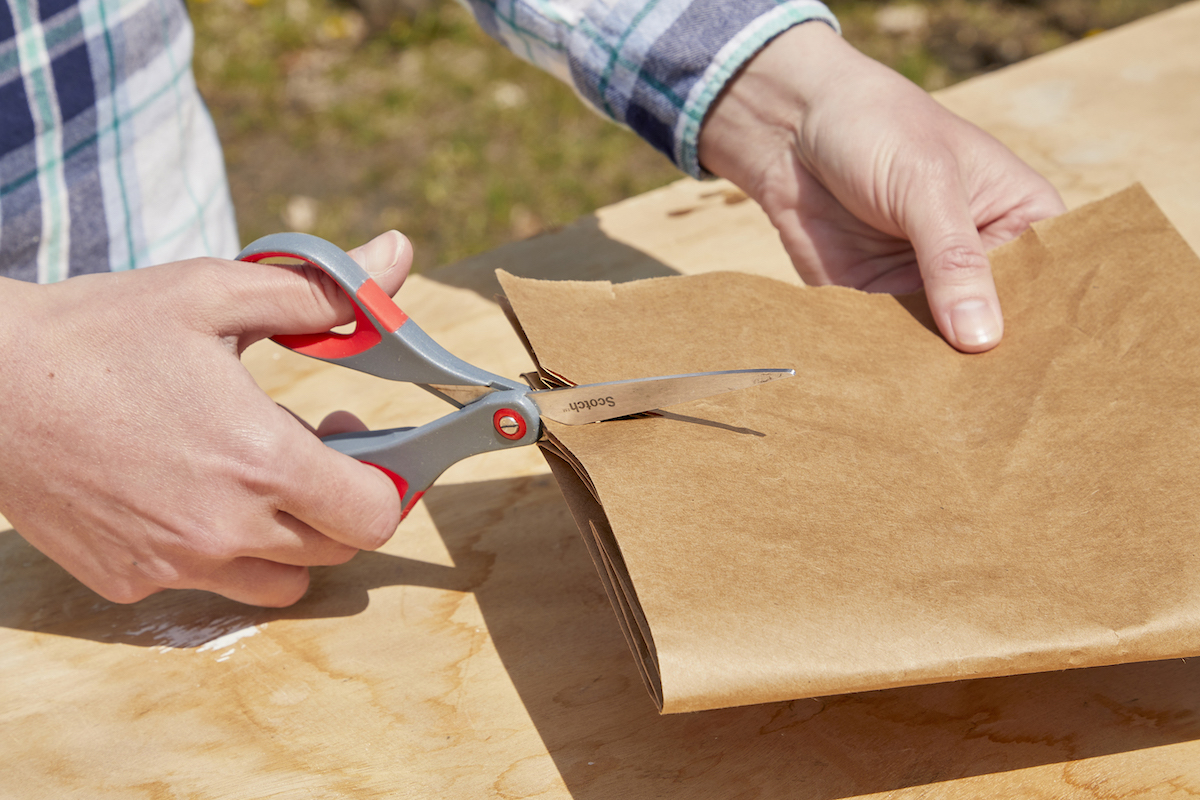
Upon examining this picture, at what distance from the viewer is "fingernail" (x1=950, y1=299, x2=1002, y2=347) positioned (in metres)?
0.82

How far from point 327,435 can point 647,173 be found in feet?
6.42

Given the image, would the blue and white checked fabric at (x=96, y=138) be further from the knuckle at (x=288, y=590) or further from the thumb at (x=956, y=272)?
the thumb at (x=956, y=272)

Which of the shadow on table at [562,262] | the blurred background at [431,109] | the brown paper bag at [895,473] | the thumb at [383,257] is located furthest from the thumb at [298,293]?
the blurred background at [431,109]

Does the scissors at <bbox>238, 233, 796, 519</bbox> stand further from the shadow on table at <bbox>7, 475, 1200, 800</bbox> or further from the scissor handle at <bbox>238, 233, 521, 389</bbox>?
the shadow on table at <bbox>7, 475, 1200, 800</bbox>

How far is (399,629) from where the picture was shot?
30.3 inches

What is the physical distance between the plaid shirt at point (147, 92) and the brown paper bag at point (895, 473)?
1.11ft

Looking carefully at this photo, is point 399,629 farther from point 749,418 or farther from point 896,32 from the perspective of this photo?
point 896,32

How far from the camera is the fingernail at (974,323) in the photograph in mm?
824

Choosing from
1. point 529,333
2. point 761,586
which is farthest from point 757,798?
point 529,333

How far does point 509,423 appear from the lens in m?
0.72

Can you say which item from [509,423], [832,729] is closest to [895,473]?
[832,729]

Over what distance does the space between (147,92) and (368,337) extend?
558 mm

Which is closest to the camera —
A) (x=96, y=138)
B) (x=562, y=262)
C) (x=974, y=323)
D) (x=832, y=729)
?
(x=832, y=729)

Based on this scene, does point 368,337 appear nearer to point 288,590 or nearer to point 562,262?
point 288,590
